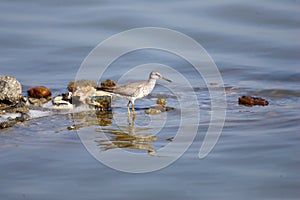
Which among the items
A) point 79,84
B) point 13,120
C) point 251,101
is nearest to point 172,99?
point 251,101

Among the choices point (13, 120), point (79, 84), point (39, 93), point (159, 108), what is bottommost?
point (13, 120)

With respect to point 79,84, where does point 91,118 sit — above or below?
below

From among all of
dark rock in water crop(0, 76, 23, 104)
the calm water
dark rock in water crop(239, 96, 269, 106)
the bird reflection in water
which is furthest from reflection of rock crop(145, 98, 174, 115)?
dark rock in water crop(0, 76, 23, 104)

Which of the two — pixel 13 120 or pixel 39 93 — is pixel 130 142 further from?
pixel 39 93

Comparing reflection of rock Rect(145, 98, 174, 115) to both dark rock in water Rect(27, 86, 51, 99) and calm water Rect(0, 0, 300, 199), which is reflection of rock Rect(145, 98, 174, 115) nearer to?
calm water Rect(0, 0, 300, 199)

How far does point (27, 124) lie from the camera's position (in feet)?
28.8

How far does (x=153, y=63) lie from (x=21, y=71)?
254 centimetres

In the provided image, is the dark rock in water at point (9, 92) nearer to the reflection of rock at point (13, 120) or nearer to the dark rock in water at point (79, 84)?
the reflection of rock at point (13, 120)

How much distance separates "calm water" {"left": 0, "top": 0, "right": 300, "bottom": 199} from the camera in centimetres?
642

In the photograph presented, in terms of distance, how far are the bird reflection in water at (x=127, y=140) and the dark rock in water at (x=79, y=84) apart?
1.83 m

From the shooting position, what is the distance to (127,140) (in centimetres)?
820

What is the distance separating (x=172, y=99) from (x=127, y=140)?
2.36 meters

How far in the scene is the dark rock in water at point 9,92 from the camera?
32.1 feet

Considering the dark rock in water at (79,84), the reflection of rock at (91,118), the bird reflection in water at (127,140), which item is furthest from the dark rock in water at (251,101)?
the dark rock in water at (79,84)
